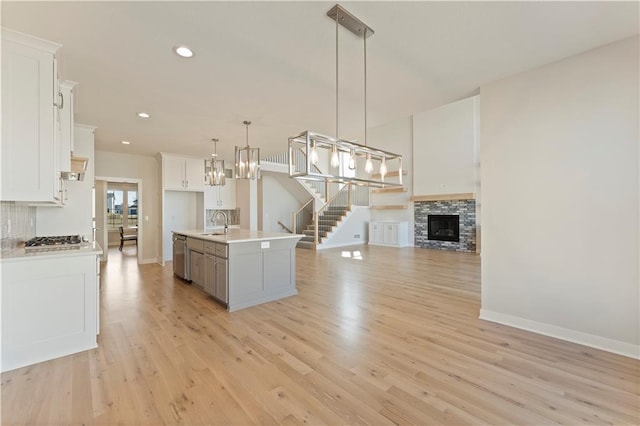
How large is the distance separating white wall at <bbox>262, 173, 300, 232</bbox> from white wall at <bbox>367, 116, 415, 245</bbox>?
3.14 metres

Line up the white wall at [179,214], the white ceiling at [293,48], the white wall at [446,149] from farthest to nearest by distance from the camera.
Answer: the white wall at [446,149] < the white wall at [179,214] < the white ceiling at [293,48]

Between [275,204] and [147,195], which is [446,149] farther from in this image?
[147,195]

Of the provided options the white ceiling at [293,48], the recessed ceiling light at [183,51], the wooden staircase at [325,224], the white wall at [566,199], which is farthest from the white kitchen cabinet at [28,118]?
the wooden staircase at [325,224]

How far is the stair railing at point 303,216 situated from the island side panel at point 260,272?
5.62 metres

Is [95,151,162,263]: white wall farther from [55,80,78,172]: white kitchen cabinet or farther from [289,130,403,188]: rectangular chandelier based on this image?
[289,130,403,188]: rectangular chandelier

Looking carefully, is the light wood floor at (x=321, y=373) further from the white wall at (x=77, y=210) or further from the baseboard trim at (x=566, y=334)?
the white wall at (x=77, y=210)

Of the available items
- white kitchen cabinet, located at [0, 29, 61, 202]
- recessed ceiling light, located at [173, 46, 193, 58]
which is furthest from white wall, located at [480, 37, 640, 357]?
white kitchen cabinet, located at [0, 29, 61, 202]

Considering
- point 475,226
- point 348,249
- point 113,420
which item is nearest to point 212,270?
point 113,420

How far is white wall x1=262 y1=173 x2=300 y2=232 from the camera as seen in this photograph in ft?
32.2

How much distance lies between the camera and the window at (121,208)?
34.8 ft

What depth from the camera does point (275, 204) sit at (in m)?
10.2

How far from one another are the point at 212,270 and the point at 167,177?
3.81m

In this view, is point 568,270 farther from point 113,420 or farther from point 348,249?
point 348,249

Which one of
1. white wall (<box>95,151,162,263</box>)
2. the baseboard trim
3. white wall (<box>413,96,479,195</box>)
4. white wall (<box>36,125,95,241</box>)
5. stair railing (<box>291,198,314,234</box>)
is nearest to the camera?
the baseboard trim
